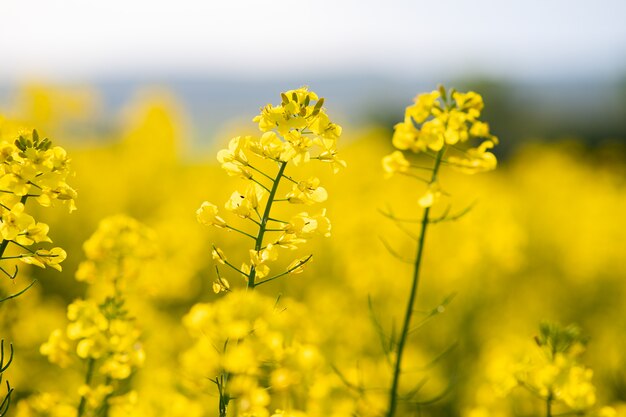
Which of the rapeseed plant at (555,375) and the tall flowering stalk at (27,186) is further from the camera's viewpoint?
the rapeseed plant at (555,375)

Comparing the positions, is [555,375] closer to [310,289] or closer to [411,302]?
[411,302]

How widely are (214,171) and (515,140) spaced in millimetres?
21685

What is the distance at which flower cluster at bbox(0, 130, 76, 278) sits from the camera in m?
1.95

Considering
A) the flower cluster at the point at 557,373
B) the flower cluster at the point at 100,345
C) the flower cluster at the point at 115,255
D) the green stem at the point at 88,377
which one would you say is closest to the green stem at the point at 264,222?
the flower cluster at the point at 100,345

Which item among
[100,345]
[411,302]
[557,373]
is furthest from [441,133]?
[100,345]

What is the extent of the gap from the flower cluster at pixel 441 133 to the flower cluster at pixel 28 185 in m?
1.17

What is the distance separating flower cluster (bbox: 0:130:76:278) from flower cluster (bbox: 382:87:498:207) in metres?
1.17

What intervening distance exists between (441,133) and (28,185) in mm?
1435

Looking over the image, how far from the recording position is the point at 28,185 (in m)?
1.98

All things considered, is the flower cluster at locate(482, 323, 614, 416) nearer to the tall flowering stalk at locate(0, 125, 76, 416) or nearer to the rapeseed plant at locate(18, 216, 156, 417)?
the rapeseed plant at locate(18, 216, 156, 417)

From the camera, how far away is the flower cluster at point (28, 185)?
6.40ft

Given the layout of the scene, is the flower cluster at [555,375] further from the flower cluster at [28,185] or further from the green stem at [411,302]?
the flower cluster at [28,185]

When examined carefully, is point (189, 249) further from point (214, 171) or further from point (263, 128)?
point (214, 171)

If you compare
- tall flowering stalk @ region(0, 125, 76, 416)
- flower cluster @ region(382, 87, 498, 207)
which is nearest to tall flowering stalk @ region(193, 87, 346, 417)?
flower cluster @ region(382, 87, 498, 207)
